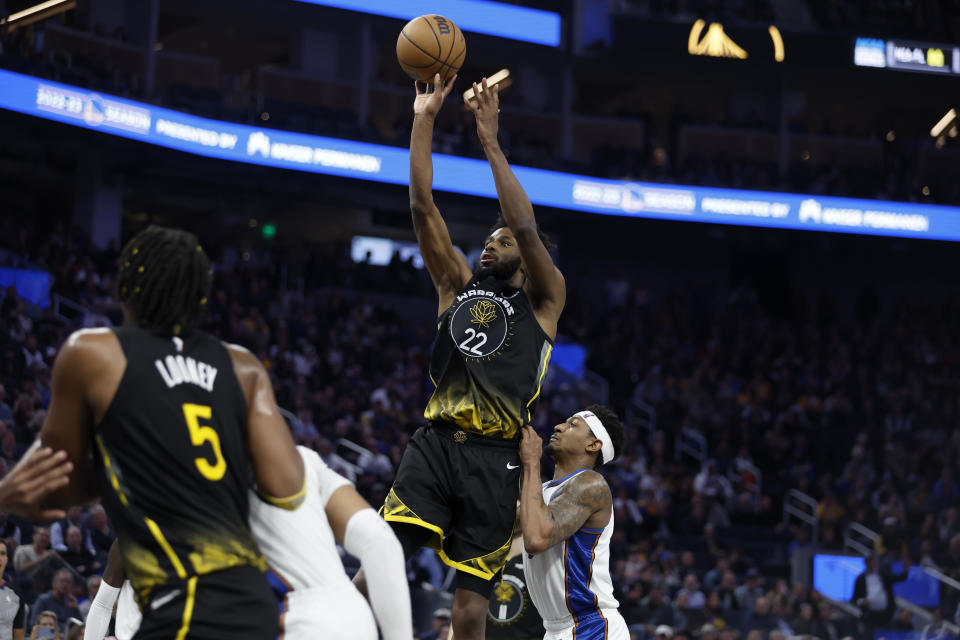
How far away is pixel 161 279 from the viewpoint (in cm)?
283

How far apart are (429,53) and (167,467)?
11.0 feet

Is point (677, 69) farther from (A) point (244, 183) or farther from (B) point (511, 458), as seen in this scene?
(B) point (511, 458)

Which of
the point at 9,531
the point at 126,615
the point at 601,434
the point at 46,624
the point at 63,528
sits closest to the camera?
the point at 126,615

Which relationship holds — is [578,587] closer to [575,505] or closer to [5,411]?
[575,505]

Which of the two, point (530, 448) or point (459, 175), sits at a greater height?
→ point (459, 175)

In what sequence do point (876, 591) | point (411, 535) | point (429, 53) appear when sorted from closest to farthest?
point (411, 535)
point (429, 53)
point (876, 591)

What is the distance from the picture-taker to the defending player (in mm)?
2734

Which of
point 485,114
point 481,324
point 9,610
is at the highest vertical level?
point 485,114

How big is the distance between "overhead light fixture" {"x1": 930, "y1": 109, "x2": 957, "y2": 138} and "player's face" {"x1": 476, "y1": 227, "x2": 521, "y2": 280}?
24.9 meters

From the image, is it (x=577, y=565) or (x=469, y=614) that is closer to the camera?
(x=469, y=614)

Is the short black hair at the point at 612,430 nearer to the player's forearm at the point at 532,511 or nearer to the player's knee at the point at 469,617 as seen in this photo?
the player's forearm at the point at 532,511

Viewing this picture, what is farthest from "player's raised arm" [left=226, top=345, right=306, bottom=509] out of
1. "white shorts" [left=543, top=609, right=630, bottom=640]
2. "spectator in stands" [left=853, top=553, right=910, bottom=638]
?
"spectator in stands" [left=853, top=553, right=910, bottom=638]

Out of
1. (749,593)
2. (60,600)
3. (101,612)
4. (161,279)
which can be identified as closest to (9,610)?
(60,600)

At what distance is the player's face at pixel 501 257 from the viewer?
5258 millimetres
